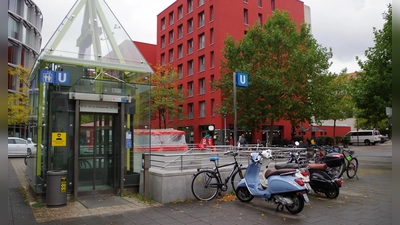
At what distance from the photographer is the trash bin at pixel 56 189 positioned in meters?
7.60

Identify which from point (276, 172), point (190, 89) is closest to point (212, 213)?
point (276, 172)

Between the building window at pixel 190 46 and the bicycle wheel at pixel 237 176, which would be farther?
the building window at pixel 190 46

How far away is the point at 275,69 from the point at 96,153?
24499mm

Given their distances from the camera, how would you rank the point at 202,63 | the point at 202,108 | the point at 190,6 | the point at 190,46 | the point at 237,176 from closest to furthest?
the point at 237,176
the point at 202,108
the point at 202,63
the point at 190,46
the point at 190,6

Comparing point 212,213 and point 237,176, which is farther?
point 237,176

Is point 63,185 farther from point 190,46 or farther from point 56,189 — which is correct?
point 190,46

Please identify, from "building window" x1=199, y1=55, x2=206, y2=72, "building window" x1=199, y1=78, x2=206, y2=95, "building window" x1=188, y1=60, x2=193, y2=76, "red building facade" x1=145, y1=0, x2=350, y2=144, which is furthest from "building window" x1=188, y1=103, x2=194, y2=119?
"building window" x1=199, y1=55, x2=206, y2=72

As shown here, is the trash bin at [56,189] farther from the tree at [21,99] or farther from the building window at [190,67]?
the building window at [190,67]

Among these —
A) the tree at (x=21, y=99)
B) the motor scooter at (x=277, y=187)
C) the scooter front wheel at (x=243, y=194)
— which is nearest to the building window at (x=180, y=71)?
the tree at (x=21, y=99)

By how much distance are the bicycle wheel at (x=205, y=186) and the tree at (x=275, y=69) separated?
2173 cm

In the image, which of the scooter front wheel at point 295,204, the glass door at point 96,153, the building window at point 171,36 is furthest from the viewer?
the building window at point 171,36

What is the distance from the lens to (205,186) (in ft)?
27.8

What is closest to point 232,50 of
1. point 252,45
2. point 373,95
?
point 252,45

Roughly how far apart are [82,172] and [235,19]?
35.6m
